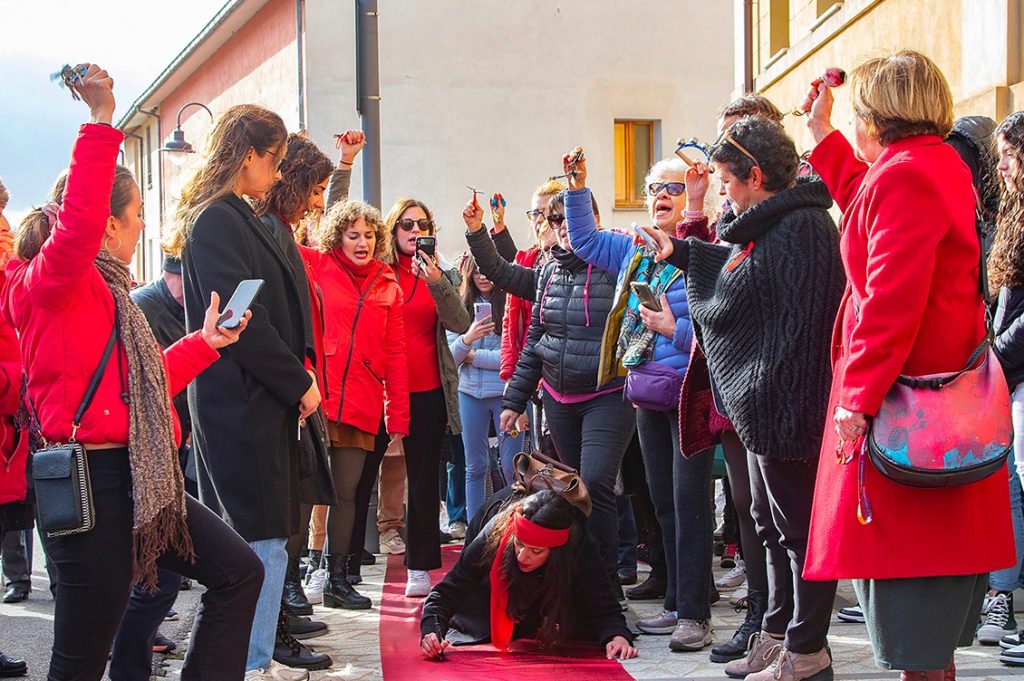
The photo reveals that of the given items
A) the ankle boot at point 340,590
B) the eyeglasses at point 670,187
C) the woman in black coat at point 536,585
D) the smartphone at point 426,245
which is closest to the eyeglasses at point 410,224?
the smartphone at point 426,245

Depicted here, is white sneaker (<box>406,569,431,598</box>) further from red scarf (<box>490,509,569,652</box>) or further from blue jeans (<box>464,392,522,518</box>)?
blue jeans (<box>464,392,522,518</box>)

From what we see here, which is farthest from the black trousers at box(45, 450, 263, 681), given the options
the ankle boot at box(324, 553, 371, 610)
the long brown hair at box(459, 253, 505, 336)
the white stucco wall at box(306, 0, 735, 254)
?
the white stucco wall at box(306, 0, 735, 254)

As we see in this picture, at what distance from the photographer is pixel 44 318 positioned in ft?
12.2

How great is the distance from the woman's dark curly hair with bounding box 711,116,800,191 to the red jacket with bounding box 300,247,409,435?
2706mm

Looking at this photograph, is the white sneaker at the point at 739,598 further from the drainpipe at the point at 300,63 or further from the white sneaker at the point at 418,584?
the drainpipe at the point at 300,63

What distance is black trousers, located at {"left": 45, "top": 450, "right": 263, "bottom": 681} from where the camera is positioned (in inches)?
145

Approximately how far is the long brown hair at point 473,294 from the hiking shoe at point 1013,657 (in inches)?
177

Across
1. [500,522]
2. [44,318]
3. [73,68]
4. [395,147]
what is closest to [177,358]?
[44,318]

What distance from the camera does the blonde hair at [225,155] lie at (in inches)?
183

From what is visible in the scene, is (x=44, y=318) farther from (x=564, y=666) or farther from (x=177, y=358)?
(x=564, y=666)

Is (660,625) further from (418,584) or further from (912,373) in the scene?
(912,373)

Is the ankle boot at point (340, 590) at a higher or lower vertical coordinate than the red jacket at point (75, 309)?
lower

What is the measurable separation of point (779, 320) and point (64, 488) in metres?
2.44

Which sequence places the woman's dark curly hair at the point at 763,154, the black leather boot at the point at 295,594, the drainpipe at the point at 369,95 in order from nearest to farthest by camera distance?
the woman's dark curly hair at the point at 763,154 → the black leather boot at the point at 295,594 → the drainpipe at the point at 369,95
